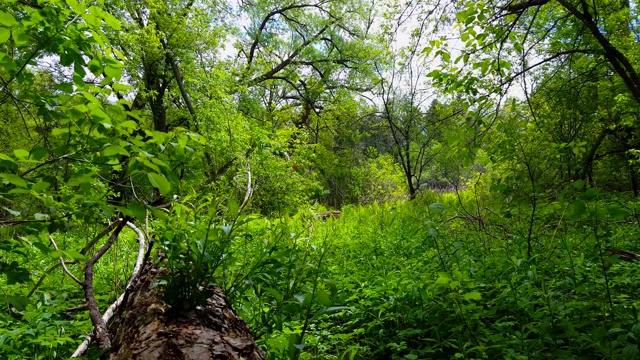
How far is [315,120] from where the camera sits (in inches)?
575

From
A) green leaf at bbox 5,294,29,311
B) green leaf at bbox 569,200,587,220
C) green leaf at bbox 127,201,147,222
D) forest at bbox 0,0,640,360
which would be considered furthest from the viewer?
green leaf at bbox 569,200,587,220

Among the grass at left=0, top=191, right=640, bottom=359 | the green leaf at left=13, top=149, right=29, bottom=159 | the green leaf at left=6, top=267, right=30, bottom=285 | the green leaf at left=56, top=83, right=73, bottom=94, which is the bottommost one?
the grass at left=0, top=191, right=640, bottom=359

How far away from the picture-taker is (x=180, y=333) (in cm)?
139

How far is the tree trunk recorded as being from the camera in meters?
1.30

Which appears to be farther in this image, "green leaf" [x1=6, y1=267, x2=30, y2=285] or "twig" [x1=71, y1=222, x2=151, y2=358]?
"twig" [x1=71, y1=222, x2=151, y2=358]

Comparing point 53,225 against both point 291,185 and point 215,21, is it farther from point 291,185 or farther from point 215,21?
point 215,21

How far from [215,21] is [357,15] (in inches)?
192

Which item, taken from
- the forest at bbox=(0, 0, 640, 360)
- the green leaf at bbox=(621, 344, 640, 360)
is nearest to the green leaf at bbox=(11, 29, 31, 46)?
the forest at bbox=(0, 0, 640, 360)

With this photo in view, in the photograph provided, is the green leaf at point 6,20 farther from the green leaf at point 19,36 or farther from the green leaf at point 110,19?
the green leaf at point 110,19

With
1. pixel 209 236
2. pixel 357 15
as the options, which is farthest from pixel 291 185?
pixel 357 15

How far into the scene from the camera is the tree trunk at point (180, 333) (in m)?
1.30

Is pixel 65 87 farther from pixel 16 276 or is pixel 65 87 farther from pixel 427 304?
pixel 427 304

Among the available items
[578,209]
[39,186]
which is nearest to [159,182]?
[39,186]

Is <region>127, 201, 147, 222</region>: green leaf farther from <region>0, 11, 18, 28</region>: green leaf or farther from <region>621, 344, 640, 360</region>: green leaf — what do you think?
<region>621, 344, 640, 360</region>: green leaf
